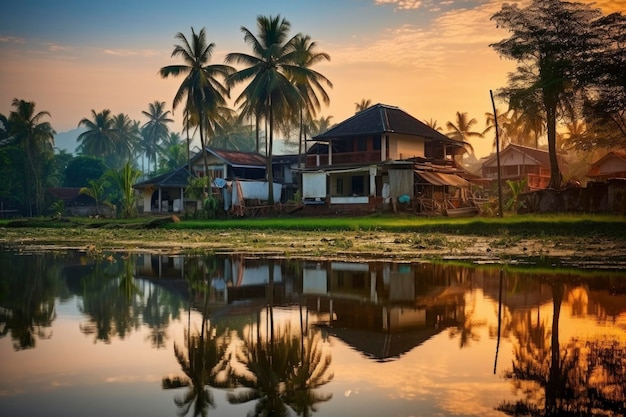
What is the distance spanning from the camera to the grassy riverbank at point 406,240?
22.5m

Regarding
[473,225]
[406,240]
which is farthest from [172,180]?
[406,240]

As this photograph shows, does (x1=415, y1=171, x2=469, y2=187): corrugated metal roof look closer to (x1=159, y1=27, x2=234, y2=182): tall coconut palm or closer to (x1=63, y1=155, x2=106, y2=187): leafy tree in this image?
(x1=159, y1=27, x2=234, y2=182): tall coconut palm

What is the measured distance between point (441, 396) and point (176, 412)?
2706 mm

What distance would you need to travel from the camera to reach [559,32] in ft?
134

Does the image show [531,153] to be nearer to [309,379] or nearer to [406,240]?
[406,240]

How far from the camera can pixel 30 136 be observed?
74.9 m

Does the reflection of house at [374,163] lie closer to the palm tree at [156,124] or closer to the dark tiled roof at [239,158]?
the dark tiled roof at [239,158]

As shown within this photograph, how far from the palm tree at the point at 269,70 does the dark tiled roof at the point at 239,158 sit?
9295mm

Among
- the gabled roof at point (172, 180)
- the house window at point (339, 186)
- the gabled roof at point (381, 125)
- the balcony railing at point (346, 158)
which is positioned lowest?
the house window at point (339, 186)

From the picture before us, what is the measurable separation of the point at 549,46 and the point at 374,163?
45.4 feet

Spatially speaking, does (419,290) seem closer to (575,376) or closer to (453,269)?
(453,269)

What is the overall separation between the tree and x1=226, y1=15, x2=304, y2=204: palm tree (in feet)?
50.8

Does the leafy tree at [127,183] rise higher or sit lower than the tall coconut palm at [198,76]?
lower

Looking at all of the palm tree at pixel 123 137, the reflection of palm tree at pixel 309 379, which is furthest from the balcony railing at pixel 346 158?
the palm tree at pixel 123 137
